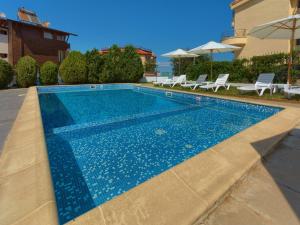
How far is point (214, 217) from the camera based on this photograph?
5.84ft

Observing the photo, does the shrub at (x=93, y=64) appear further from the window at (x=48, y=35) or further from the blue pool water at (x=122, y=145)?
the blue pool water at (x=122, y=145)

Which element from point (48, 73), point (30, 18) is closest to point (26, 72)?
point (48, 73)

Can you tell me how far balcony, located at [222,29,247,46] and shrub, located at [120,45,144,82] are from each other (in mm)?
9597

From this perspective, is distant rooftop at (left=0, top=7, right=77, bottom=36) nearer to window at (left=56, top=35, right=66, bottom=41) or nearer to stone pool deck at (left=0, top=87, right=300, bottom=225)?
window at (left=56, top=35, right=66, bottom=41)

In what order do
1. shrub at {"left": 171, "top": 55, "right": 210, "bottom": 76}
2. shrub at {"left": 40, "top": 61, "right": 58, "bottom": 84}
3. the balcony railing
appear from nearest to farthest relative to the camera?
shrub at {"left": 40, "top": 61, "right": 58, "bottom": 84} → shrub at {"left": 171, "top": 55, "right": 210, "bottom": 76} → the balcony railing

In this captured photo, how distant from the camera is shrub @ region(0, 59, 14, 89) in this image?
14133mm

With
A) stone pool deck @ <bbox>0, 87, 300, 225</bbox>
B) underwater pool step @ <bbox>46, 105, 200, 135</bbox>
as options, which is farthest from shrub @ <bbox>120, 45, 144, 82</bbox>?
stone pool deck @ <bbox>0, 87, 300, 225</bbox>

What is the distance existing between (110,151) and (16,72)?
1606 centimetres

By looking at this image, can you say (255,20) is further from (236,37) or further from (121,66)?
(121,66)

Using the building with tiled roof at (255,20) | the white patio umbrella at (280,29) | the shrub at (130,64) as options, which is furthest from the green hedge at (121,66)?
the white patio umbrella at (280,29)

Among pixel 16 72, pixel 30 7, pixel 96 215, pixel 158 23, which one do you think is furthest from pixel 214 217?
pixel 158 23

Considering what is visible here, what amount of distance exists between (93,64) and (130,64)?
12.1 ft

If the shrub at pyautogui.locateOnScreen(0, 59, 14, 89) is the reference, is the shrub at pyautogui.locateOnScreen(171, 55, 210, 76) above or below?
above

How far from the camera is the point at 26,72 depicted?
15375 mm
